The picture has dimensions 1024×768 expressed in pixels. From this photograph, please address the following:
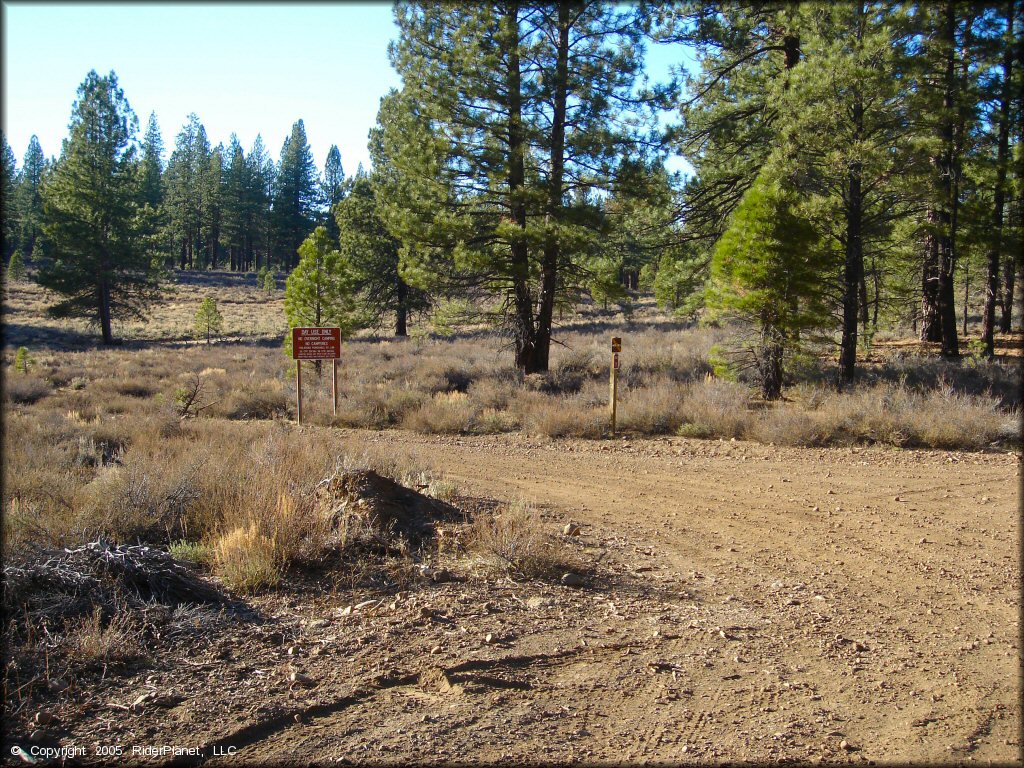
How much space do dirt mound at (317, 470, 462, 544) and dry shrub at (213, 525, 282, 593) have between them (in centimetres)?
91

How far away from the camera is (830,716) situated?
13.1 ft

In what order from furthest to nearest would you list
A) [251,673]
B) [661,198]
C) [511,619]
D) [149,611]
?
[661,198]
[511,619]
[149,611]
[251,673]

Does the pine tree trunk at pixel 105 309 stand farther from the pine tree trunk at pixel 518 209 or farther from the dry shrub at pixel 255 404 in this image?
the pine tree trunk at pixel 518 209

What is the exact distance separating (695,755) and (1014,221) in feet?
72.0

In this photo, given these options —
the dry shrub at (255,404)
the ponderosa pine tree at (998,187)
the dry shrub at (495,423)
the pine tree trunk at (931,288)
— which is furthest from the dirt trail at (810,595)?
the pine tree trunk at (931,288)

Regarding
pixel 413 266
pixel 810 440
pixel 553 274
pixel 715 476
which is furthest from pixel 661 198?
pixel 715 476

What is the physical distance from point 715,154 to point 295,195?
61371 mm

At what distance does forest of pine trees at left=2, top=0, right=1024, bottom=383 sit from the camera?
15.0 meters

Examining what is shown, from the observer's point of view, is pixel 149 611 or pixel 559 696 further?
pixel 149 611

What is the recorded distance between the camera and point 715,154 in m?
18.5

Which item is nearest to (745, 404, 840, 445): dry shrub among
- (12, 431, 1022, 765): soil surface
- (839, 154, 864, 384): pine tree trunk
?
(12, 431, 1022, 765): soil surface

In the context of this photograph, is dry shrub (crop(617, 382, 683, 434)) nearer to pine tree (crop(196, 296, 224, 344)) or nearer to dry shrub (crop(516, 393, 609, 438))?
dry shrub (crop(516, 393, 609, 438))

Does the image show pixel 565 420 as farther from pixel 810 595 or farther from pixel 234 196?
pixel 234 196

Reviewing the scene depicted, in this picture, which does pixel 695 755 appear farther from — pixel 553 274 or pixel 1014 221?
pixel 1014 221
